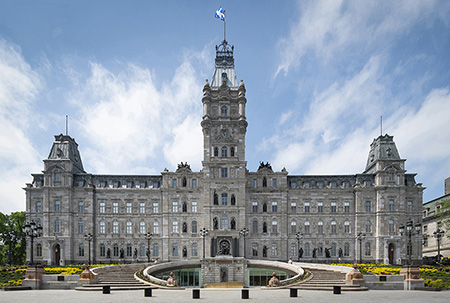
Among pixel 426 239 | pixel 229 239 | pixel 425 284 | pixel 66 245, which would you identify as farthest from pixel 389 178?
pixel 66 245

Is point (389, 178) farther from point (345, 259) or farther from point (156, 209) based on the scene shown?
point (156, 209)

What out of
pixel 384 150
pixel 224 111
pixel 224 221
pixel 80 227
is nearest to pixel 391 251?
pixel 384 150

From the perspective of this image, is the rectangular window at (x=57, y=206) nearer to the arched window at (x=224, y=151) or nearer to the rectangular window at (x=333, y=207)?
the arched window at (x=224, y=151)

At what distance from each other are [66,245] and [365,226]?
5490 centimetres

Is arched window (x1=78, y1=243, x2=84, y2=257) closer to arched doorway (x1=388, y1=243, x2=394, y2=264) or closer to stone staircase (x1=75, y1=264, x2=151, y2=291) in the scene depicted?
stone staircase (x1=75, y1=264, x2=151, y2=291)

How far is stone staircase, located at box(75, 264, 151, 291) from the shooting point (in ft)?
127

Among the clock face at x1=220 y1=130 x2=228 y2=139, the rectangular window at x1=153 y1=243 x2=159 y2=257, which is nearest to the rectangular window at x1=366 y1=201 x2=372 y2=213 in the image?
the clock face at x1=220 y1=130 x2=228 y2=139

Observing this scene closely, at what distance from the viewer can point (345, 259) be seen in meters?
73.6

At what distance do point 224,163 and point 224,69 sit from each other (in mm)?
19992

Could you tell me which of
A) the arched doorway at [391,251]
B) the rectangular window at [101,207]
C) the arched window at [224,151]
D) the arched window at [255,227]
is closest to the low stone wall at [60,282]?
the rectangular window at [101,207]

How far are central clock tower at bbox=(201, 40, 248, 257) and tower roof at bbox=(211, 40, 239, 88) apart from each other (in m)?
0.90

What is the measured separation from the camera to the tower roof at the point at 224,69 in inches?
3049

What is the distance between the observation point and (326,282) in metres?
42.7

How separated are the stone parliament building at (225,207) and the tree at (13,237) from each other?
8.35 m
